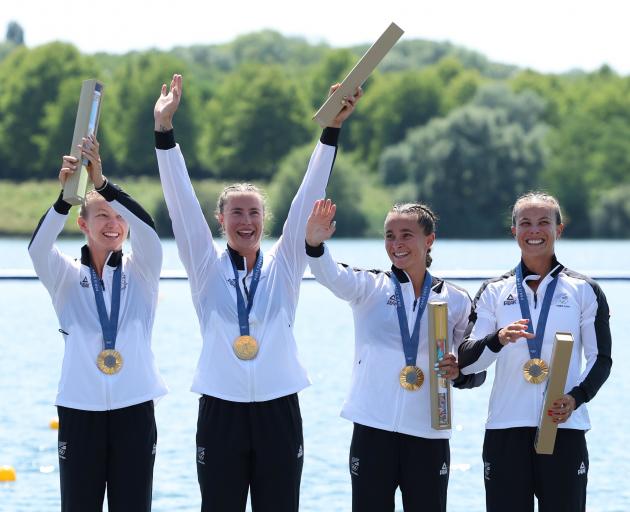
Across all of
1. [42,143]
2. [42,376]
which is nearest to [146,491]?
[42,376]

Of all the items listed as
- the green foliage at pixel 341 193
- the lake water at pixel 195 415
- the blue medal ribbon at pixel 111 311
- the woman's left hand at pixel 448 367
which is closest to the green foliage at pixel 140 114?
the green foliage at pixel 341 193

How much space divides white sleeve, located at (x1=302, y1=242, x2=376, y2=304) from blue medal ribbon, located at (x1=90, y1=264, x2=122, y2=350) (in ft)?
2.79

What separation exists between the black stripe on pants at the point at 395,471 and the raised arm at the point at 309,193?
2.61ft

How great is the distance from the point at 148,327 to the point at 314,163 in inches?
39.5

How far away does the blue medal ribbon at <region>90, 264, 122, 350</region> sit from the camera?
4.77 meters

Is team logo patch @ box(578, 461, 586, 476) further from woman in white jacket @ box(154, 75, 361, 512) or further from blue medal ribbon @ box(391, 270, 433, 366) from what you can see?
woman in white jacket @ box(154, 75, 361, 512)

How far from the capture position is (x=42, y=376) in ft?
45.3

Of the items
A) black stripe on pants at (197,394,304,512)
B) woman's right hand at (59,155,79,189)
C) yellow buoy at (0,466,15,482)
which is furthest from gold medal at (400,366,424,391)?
yellow buoy at (0,466,15,482)

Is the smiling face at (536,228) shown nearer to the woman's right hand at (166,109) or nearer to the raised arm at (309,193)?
the raised arm at (309,193)

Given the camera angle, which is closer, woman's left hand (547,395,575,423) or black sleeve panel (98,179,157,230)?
woman's left hand (547,395,575,423)

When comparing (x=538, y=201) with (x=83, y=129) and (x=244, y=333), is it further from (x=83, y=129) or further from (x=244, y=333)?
(x=83, y=129)

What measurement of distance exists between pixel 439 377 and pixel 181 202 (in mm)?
1291

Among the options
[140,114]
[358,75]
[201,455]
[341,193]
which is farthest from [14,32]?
[201,455]

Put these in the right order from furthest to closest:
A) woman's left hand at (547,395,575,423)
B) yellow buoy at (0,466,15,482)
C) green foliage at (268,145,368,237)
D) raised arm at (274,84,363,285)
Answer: green foliage at (268,145,368,237)
yellow buoy at (0,466,15,482)
raised arm at (274,84,363,285)
woman's left hand at (547,395,575,423)
